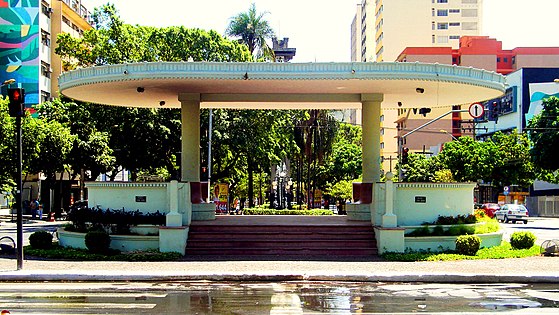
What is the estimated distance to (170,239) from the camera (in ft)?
74.6

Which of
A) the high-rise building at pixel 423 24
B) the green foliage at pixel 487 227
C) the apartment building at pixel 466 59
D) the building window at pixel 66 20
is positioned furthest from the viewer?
the high-rise building at pixel 423 24

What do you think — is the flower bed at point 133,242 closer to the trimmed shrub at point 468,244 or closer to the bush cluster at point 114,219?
the bush cluster at point 114,219

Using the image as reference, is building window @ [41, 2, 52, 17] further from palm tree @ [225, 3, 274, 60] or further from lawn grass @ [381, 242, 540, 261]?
lawn grass @ [381, 242, 540, 261]

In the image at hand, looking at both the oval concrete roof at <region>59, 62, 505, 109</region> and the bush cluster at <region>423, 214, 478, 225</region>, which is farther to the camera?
the bush cluster at <region>423, 214, 478, 225</region>

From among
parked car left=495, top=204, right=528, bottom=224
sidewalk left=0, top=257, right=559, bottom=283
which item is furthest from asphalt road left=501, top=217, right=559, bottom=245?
sidewalk left=0, top=257, right=559, bottom=283

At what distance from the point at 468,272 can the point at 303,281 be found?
4.36 m

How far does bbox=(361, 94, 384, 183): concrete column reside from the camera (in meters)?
26.8

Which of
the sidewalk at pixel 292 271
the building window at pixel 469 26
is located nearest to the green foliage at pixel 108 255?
the sidewalk at pixel 292 271

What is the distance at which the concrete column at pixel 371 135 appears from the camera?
88.1 ft

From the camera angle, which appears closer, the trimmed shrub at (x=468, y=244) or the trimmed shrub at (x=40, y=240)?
the trimmed shrub at (x=468, y=244)

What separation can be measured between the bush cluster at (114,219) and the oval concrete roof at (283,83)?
14.0 feet

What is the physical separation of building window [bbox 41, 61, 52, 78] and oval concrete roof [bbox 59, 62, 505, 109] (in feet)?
131

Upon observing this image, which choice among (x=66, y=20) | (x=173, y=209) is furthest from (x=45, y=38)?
(x=173, y=209)

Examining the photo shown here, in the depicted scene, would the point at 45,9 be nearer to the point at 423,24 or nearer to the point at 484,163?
the point at 484,163
